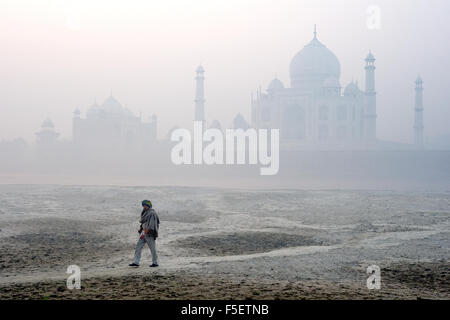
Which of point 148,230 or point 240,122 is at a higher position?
point 240,122

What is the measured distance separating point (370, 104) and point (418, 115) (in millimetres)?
5360

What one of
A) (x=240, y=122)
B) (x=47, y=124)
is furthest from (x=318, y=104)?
(x=47, y=124)

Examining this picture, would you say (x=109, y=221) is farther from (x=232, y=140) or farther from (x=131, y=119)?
(x=131, y=119)

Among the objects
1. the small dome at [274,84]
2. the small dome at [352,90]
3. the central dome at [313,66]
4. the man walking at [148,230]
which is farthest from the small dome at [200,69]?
the man walking at [148,230]

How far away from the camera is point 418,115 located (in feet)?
170

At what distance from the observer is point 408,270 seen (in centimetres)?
845

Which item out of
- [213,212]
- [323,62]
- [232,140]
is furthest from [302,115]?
[213,212]

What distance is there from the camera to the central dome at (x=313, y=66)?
2119 inches
